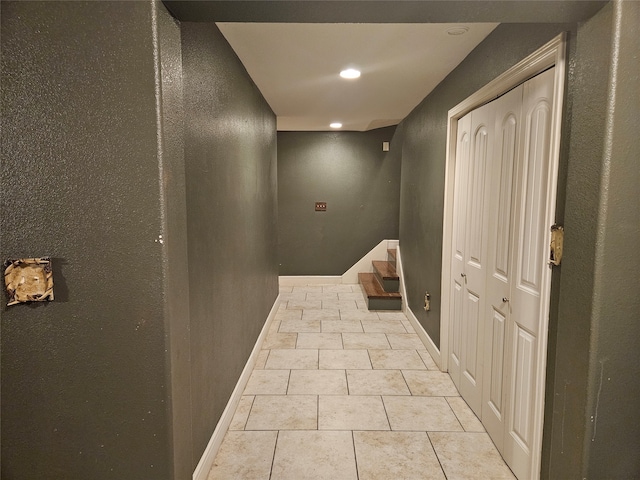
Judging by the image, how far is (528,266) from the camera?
5.89 feet

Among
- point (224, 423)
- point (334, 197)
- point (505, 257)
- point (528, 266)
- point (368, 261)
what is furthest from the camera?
point (368, 261)

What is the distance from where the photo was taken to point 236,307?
2.59m

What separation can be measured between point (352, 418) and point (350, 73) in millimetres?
2524

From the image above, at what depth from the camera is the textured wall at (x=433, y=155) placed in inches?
75.6

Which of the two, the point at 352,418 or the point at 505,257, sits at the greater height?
the point at 505,257

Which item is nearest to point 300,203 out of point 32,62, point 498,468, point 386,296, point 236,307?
point 386,296

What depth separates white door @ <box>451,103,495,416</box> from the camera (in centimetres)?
236

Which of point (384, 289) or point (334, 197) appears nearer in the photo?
point (384, 289)

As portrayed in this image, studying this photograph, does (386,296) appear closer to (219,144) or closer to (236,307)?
(236,307)

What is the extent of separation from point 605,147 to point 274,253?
3.83 metres

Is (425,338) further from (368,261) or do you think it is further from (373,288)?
(368,261)

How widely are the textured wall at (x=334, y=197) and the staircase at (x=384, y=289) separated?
2.73 ft

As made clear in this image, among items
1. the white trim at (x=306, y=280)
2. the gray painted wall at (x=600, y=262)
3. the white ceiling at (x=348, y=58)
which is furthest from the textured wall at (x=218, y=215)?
the white trim at (x=306, y=280)

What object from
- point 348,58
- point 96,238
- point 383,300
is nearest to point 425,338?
point 383,300
